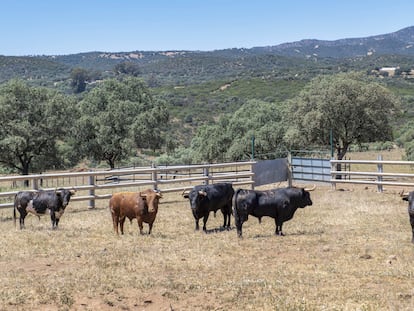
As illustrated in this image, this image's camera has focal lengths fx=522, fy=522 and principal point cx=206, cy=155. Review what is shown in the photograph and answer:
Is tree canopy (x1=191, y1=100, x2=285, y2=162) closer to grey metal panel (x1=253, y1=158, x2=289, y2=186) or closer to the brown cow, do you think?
grey metal panel (x1=253, y1=158, x2=289, y2=186)

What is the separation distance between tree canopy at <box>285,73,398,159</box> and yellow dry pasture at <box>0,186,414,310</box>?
43.9 ft

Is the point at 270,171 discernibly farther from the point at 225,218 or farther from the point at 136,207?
the point at 136,207

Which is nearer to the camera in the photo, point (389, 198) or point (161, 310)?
point (161, 310)

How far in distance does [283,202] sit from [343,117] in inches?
648

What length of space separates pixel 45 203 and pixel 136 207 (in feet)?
8.86

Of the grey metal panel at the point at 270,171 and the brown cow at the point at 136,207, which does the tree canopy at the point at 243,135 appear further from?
the brown cow at the point at 136,207

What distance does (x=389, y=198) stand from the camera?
1817 cm

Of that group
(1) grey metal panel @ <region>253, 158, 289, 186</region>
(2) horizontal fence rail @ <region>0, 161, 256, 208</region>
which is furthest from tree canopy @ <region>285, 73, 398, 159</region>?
(2) horizontal fence rail @ <region>0, 161, 256, 208</region>

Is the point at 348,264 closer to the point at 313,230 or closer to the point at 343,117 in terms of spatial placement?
the point at 313,230

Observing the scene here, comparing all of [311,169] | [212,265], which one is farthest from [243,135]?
[212,265]

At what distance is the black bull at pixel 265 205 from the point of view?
12.3 metres

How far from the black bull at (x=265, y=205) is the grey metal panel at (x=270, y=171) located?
351 inches

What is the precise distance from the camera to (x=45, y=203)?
13.7 meters

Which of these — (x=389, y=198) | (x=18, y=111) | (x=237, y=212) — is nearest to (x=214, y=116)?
(x=18, y=111)
